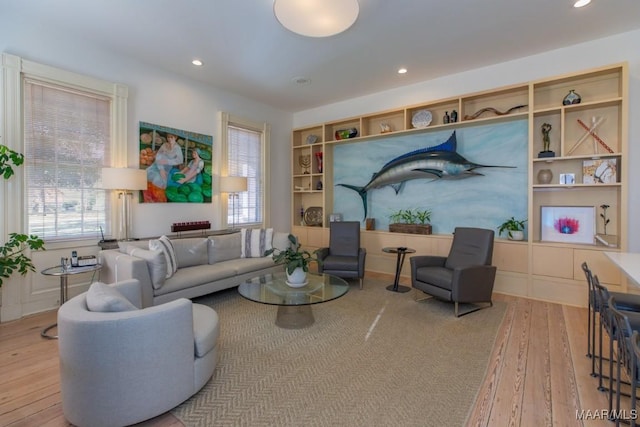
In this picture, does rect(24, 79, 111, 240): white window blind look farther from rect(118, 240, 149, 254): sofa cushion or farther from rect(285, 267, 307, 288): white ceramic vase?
rect(285, 267, 307, 288): white ceramic vase

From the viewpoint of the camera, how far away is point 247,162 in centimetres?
558

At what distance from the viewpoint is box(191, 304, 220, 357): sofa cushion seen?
193 centimetres

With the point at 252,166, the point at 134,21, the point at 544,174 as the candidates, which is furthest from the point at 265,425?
the point at 252,166

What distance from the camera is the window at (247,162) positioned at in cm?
523

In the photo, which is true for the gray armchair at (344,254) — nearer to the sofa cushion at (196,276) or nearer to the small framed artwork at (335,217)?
the small framed artwork at (335,217)

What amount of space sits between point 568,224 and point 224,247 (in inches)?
179

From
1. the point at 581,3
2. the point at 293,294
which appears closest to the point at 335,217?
the point at 293,294

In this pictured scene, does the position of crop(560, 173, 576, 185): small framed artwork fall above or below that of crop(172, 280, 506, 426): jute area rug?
above

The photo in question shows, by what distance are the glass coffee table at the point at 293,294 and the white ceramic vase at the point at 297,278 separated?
4 centimetres

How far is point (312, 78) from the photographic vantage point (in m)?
4.59

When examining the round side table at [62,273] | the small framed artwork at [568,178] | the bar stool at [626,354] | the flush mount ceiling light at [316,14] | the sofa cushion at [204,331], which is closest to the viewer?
the bar stool at [626,354]

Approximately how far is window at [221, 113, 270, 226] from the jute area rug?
231 centimetres

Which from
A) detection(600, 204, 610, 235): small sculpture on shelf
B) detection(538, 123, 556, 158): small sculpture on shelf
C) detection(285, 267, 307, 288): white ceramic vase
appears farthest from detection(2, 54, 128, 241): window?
detection(600, 204, 610, 235): small sculpture on shelf

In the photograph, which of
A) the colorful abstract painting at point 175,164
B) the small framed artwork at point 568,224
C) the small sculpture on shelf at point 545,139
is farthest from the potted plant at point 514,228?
the colorful abstract painting at point 175,164
